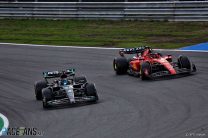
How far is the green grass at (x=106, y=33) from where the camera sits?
24.1m

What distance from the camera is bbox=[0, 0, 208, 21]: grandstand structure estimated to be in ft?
90.6

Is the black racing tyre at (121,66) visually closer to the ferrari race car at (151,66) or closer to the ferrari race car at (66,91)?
the ferrari race car at (151,66)

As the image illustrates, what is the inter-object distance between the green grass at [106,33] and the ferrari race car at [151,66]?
593 centimetres

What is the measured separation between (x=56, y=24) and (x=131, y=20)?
4.00 meters

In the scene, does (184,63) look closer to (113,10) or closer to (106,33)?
(106,33)

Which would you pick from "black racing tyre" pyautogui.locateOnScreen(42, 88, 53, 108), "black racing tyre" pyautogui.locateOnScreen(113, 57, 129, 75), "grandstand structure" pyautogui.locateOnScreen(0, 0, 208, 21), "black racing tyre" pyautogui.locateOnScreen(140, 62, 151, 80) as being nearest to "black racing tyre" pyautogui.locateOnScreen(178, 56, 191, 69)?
"black racing tyre" pyautogui.locateOnScreen(140, 62, 151, 80)

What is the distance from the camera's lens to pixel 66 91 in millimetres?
12992

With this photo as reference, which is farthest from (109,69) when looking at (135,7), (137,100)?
(135,7)

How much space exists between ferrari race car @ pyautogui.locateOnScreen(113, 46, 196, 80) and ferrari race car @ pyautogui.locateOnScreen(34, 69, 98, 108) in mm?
2207

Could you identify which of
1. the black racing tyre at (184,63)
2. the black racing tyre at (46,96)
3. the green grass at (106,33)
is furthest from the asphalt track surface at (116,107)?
the green grass at (106,33)

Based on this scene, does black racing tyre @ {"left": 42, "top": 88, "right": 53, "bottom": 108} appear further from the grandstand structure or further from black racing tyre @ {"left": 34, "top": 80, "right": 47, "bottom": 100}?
the grandstand structure

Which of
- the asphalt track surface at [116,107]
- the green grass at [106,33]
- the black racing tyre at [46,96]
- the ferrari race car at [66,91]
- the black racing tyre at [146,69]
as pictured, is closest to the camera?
the asphalt track surface at [116,107]

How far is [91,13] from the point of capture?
3125 cm

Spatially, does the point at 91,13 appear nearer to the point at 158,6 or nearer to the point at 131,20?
the point at 131,20
